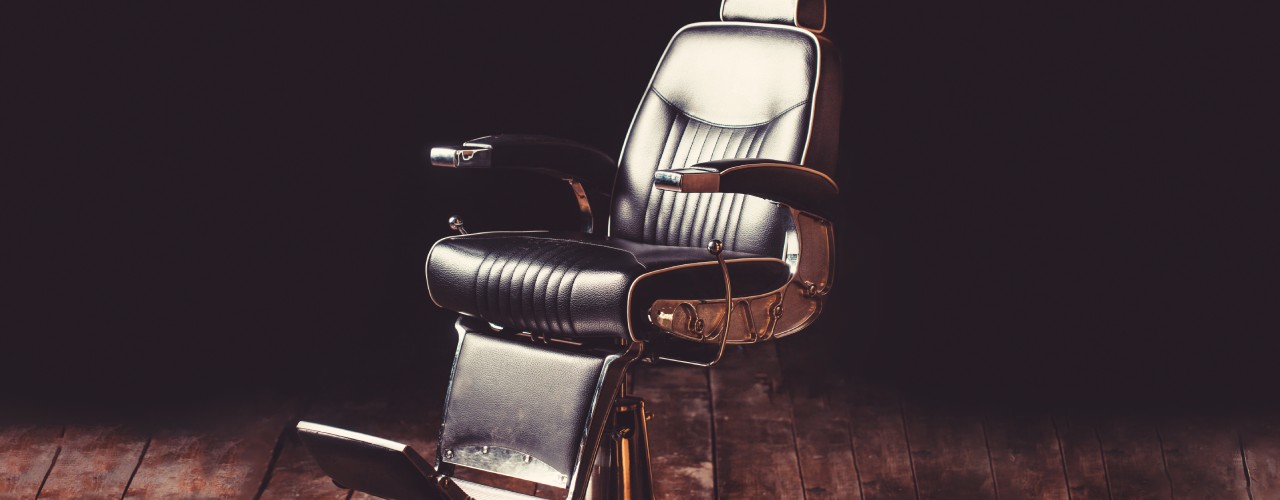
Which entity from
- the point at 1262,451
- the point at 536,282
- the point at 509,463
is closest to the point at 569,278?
the point at 536,282

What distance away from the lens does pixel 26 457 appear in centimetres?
260

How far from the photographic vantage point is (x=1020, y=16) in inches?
115

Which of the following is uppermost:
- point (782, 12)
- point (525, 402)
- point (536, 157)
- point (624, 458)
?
point (782, 12)

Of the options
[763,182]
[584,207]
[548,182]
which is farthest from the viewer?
[548,182]

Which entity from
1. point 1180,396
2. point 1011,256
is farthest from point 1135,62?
point 1180,396

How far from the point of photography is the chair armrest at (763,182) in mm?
1812

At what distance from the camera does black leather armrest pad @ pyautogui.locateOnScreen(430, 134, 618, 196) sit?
7.01 feet

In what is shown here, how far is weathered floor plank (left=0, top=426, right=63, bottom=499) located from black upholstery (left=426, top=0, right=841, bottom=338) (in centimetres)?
102

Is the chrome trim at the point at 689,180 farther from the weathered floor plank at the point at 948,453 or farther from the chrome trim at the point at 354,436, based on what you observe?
the weathered floor plank at the point at 948,453

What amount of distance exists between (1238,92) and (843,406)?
110cm

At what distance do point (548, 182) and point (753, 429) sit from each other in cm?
88

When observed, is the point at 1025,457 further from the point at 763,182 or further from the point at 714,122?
the point at 763,182

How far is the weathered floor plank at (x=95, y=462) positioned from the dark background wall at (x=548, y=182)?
0.20m

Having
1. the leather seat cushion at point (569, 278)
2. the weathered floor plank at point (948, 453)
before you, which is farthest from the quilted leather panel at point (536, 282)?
the weathered floor plank at point (948, 453)
